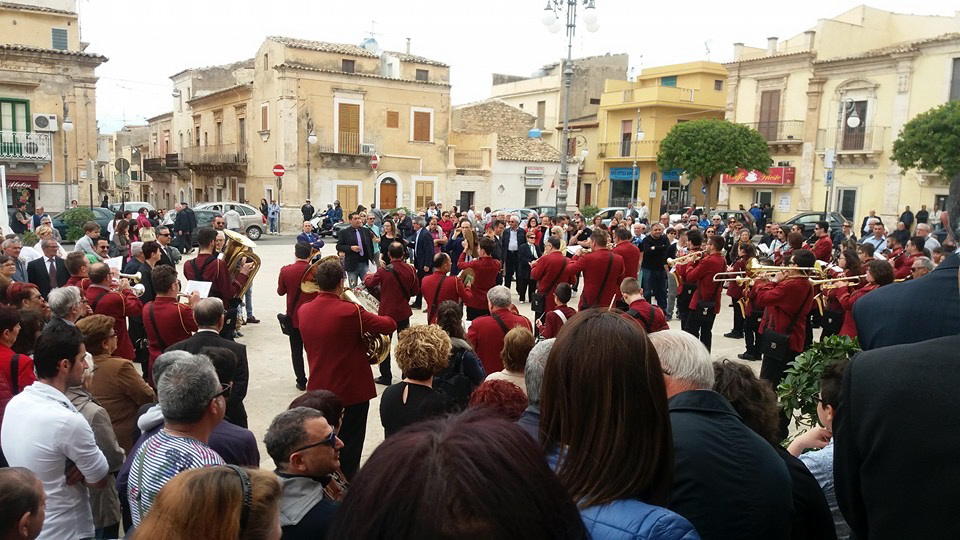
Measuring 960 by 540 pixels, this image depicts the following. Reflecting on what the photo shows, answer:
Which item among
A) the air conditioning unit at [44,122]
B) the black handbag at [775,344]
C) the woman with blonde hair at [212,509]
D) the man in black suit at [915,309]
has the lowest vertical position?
the black handbag at [775,344]

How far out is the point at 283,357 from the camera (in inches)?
349

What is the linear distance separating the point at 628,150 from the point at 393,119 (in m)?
14.9

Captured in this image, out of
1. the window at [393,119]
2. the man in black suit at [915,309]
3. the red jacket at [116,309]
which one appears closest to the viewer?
the man in black suit at [915,309]

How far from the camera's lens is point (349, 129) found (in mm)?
33625

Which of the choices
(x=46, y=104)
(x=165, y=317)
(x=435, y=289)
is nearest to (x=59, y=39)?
(x=46, y=104)

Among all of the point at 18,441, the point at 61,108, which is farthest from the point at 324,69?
the point at 18,441

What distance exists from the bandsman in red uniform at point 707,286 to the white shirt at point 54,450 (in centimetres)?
728

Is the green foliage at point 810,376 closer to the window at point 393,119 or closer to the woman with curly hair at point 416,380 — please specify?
the woman with curly hair at point 416,380

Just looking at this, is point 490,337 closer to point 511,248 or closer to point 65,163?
point 511,248

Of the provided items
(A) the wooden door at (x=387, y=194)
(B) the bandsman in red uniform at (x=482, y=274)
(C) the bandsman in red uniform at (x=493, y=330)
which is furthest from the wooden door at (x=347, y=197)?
(C) the bandsman in red uniform at (x=493, y=330)

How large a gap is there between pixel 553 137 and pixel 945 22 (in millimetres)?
22870

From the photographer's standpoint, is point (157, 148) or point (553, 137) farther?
point (157, 148)

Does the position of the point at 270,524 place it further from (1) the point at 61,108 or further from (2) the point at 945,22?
(2) the point at 945,22

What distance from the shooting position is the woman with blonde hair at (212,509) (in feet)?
5.96
